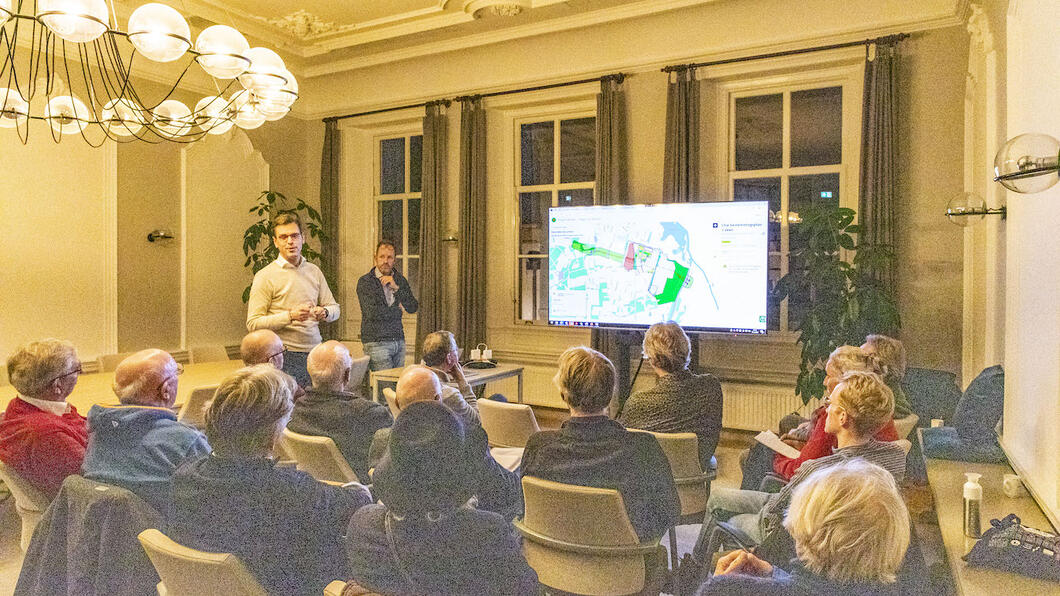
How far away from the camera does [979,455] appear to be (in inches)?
113

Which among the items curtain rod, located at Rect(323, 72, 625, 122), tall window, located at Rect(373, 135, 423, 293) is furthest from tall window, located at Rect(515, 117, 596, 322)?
tall window, located at Rect(373, 135, 423, 293)

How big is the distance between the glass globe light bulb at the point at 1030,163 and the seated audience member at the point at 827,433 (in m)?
0.97

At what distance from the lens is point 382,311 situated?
215 inches

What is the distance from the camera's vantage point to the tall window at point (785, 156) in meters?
5.37

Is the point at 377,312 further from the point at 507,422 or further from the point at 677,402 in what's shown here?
the point at 677,402

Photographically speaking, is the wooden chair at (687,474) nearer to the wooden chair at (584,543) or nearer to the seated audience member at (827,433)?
the seated audience member at (827,433)

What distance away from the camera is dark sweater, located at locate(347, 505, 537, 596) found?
1.60 meters

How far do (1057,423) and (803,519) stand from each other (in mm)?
1156

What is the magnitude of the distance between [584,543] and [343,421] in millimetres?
1105

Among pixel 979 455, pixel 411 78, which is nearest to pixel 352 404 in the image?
pixel 979 455

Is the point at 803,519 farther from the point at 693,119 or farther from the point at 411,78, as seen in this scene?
the point at 411,78

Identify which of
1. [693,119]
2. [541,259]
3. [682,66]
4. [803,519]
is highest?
[682,66]

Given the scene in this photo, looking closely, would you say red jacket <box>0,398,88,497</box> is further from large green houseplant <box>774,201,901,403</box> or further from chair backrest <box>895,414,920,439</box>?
large green houseplant <box>774,201,901,403</box>

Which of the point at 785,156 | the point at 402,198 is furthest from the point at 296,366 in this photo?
the point at 785,156
